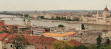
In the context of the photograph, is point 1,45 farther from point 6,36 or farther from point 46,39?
point 46,39

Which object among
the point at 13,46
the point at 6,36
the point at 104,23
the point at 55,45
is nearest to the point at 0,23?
the point at 6,36

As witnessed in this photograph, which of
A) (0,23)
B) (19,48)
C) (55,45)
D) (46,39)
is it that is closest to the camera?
(55,45)

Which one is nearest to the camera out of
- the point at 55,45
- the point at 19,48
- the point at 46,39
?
the point at 55,45

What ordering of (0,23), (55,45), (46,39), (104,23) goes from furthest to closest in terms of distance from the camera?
(104,23) < (0,23) < (46,39) < (55,45)

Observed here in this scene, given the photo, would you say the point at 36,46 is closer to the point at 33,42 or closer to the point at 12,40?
the point at 33,42

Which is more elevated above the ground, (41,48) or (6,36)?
(6,36)

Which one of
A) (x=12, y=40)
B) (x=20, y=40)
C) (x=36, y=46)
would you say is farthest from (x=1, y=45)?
(x=36, y=46)

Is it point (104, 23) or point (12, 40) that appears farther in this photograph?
point (104, 23)

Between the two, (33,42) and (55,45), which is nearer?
(55,45)

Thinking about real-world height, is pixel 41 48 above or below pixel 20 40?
below
